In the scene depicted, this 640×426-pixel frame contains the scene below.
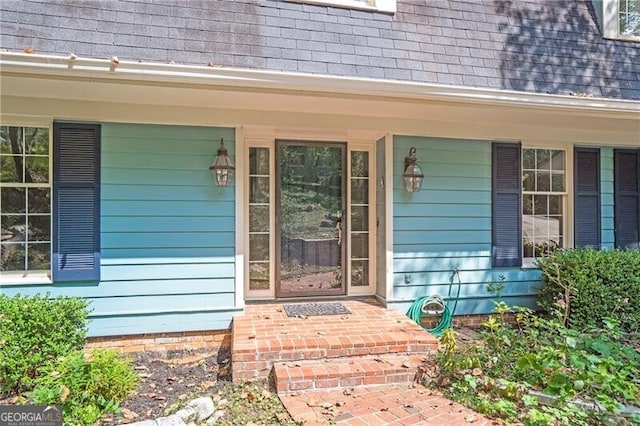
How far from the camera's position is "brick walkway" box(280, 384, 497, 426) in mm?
2646

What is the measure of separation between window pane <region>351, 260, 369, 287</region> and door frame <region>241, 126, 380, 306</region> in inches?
1.8

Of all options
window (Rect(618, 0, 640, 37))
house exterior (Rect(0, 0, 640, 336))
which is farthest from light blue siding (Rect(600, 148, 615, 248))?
window (Rect(618, 0, 640, 37))

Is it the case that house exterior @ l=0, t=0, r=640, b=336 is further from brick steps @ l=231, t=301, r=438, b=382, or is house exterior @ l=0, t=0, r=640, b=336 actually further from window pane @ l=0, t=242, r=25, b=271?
brick steps @ l=231, t=301, r=438, b=382

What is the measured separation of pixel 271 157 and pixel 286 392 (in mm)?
2718

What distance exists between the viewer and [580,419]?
8.43 feet

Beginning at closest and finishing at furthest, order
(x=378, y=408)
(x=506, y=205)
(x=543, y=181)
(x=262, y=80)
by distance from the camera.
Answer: (x=378, y=408)
(x=262, y=80)
(x=506, y=205)
(x=543, y=181)

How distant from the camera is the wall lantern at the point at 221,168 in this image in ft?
13.2

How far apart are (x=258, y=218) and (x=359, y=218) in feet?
4.18

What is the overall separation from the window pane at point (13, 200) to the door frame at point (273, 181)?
6.65 ft

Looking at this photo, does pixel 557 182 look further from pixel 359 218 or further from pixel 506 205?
pixel 359 218

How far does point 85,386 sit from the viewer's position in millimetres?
2609

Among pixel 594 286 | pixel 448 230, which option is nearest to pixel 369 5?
pixel 448 230

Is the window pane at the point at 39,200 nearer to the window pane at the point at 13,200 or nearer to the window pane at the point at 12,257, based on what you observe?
the window pane at the point at 13,200

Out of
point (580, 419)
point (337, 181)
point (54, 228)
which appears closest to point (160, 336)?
point (54, 228)
